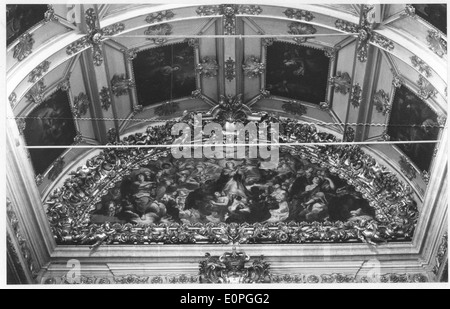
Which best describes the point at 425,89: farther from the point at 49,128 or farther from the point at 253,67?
the point at 49,128

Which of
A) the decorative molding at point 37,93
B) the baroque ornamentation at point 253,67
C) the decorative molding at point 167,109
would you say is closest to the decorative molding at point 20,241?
the decorative molding at point 37,93

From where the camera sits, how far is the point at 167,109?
1581 centimetres

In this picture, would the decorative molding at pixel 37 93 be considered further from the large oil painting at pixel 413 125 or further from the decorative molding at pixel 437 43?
the decorative molding at pixel 437 43

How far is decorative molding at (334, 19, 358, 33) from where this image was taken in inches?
571

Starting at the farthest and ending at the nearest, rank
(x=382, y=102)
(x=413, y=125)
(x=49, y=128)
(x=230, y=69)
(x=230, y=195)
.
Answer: (x=230, y=69)
(x=230, y=195)
(x=382, y=102)
(x=49, y=128)
(x=413, y=125)

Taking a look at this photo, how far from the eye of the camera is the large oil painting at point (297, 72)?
15133 mm

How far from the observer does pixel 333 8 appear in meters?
14.5

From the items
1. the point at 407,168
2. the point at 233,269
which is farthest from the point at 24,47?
the point at 407,168

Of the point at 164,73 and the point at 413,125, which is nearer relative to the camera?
the point at 413,125

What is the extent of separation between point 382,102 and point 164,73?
3.30 metres

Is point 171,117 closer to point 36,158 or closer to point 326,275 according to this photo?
point 36,158

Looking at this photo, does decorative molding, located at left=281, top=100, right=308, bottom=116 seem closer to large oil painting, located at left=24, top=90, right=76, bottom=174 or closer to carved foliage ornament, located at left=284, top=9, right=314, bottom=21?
carved foliage ornament, located at left=284, top=9, right=314, bottom=21

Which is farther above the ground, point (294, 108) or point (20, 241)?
point (294, 108)

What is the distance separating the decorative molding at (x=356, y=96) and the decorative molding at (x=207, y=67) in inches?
82.7
